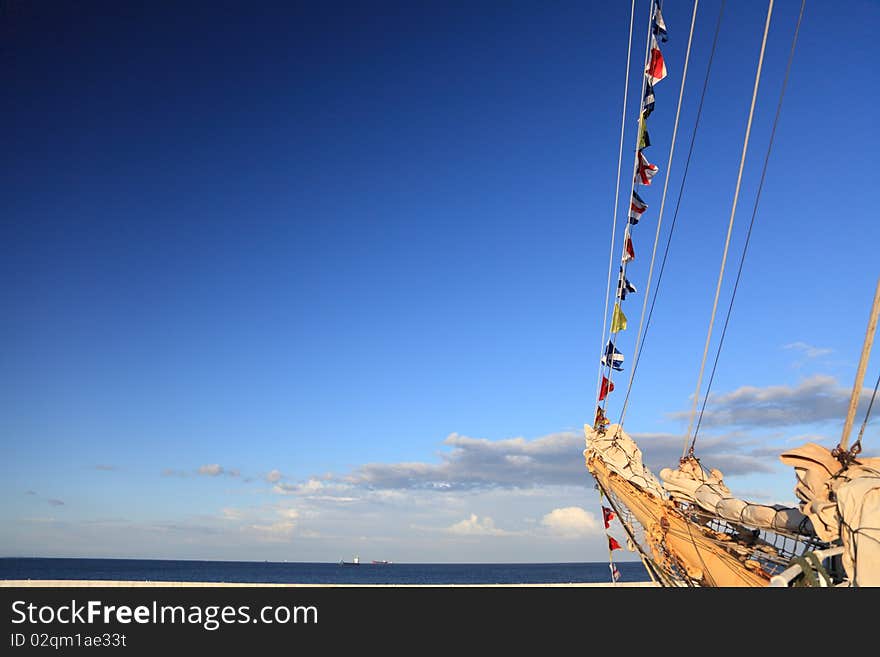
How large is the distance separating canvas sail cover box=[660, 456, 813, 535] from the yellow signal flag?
7.63 m

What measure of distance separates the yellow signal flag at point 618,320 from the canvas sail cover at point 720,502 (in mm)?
7632

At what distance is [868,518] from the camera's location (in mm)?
7258

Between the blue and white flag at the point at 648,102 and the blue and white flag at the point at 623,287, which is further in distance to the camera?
the blue and white flag at the point at 623,287

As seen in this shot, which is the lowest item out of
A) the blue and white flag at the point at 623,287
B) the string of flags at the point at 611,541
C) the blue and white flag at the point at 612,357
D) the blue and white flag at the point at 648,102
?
the string of flags at the point at 611,541

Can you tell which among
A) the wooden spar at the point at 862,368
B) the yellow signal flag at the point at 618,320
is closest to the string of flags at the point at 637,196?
the yellow signal flag at the point at 618,320

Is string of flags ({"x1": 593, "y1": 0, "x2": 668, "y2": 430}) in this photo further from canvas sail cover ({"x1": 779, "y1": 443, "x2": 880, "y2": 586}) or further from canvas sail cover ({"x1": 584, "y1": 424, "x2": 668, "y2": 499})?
canvas sail cover ({"x1": 779, "y1": 443, "x2": 880, "y2": 586})

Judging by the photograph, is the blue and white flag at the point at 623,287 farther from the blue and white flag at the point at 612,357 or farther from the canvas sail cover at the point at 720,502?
the canvas sail cover at the point at 720,502

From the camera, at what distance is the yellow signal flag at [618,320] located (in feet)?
75.5

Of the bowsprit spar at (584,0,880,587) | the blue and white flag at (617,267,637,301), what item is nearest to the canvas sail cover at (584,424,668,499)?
the bowsprit spar at (584,0,880,587)

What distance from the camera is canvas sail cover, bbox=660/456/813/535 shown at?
1110 centimetres
